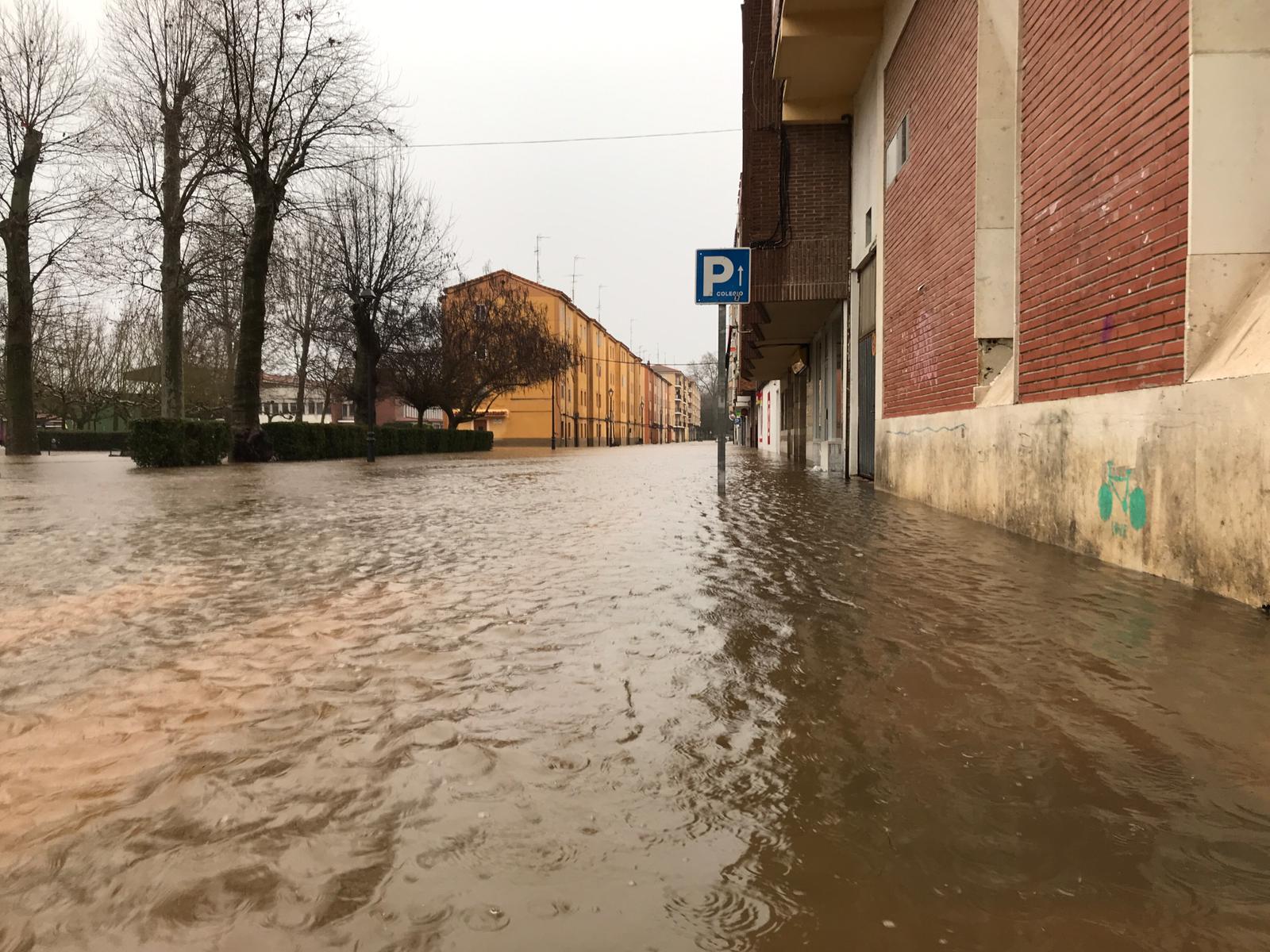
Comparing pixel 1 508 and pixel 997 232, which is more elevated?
pixel 997 232

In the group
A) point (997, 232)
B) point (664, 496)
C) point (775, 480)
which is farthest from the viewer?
point (775, 480)

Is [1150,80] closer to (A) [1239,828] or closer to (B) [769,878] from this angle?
(A) [1239,828]

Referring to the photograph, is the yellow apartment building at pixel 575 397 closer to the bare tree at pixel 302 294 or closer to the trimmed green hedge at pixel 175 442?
the bare tree at pixel 302 294

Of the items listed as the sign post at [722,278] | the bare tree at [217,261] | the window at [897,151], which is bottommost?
the sign post at [722,278]

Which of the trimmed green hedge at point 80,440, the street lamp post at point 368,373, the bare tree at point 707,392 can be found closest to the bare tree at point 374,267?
the street lamp post at point 368,373

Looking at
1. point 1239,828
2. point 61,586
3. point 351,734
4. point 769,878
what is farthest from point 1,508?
point 1239,828

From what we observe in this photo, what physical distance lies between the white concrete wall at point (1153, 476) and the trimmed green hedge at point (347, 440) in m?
22.8

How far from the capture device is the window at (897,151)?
11547 mm

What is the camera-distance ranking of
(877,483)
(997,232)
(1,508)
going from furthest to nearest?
(877,483), (1,508), (997,232)

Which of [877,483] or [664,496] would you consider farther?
[877,483]

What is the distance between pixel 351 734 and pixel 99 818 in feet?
2.07

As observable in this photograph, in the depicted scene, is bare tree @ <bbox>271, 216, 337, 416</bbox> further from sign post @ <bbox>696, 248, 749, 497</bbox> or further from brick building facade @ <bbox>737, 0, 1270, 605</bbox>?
brick building facade @ <bbox>737, 0, 1270, 605</bbox>

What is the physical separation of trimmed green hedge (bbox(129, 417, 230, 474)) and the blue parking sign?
13.1m

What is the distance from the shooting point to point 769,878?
5.32 feet
